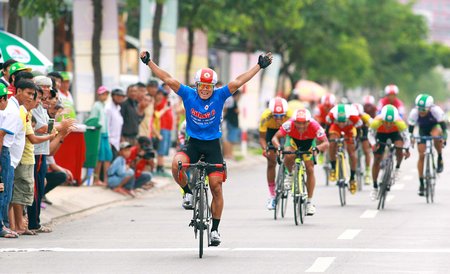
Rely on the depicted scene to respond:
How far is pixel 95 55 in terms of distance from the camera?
27594mm

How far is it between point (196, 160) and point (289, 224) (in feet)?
12.1

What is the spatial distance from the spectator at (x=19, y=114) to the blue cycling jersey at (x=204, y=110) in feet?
6.59

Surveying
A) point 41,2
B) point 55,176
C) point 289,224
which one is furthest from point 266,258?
point 41,2

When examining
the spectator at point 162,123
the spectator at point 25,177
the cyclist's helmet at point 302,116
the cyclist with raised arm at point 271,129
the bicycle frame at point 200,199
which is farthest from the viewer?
the spectator at point 162,123

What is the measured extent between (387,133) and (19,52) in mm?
5990

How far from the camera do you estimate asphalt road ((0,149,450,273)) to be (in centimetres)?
1330

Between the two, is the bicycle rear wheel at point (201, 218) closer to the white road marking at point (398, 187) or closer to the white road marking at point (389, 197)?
the white road marking at point (389, 197)

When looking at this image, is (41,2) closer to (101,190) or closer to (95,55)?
(95,55)

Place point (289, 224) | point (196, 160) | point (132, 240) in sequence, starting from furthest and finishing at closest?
point (289, 224) → point (132, 240) → point (196, 160)

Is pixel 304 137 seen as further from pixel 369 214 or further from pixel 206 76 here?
pixel 206 76

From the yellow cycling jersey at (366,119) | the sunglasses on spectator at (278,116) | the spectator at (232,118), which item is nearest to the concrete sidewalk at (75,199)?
the sunglasses on spectator at (278,116)

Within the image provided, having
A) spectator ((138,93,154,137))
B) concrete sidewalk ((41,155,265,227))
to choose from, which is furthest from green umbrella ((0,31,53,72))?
spectator ((138,93,154,137))

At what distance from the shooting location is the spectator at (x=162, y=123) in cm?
2758

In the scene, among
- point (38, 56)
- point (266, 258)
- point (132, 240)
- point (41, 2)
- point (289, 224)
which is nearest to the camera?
point (266, 258)
